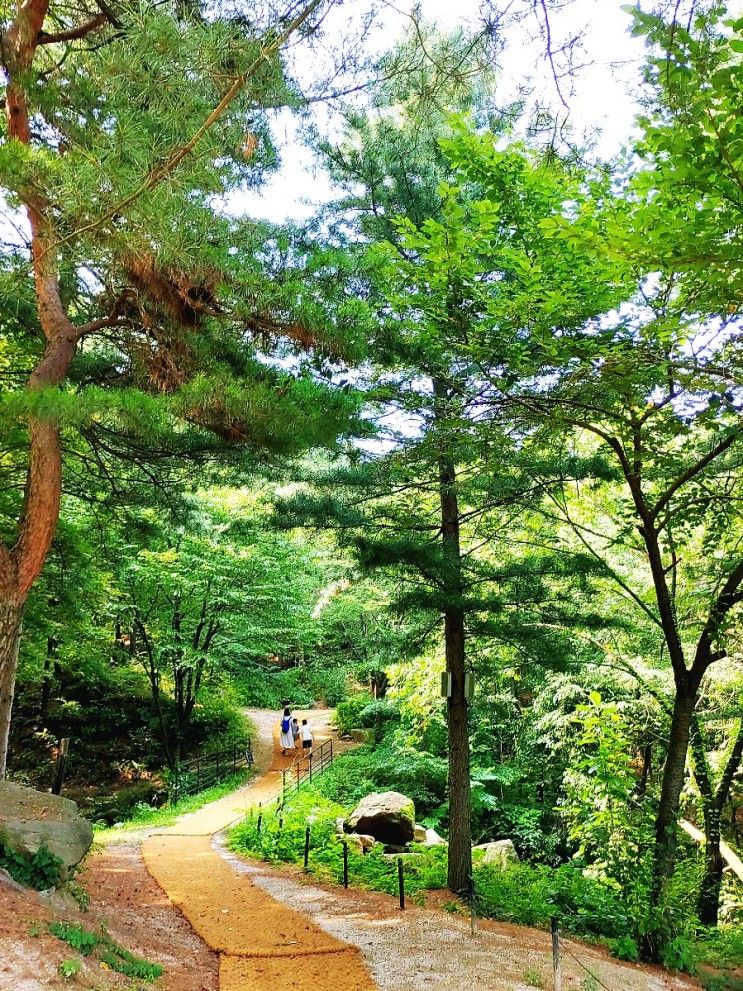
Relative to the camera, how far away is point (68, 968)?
12.5 ft

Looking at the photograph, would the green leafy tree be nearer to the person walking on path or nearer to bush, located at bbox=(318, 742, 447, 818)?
bush, located at bbox=(318, 742, 447, 818)

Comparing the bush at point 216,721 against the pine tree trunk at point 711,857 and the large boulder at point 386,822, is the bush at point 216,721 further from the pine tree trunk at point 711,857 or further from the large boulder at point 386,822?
the pine tree trunk at point 711,857

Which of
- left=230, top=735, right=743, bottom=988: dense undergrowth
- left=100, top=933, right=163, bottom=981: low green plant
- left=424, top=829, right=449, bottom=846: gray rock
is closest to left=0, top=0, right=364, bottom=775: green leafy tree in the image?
left=100, top=933, right=163, bottom=981: low green plant

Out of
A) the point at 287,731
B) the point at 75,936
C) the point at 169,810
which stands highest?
the point at 287,731

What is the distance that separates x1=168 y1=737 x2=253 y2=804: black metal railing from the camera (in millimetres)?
15422

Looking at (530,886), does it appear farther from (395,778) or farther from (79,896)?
(395,778)

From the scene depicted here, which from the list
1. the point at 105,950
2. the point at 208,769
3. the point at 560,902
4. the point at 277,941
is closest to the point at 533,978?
the point at 277,941

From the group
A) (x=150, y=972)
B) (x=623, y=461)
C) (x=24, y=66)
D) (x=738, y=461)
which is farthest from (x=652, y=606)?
(x=24, y=66)

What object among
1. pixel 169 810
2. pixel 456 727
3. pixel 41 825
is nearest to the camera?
pixel 41 825

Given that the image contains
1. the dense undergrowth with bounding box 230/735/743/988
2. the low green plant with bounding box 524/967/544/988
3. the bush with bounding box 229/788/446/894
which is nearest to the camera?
the low green plant with bounding box 524/967/544/988

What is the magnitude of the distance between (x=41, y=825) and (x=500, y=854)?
25.4 ft

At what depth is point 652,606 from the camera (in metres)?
9.41

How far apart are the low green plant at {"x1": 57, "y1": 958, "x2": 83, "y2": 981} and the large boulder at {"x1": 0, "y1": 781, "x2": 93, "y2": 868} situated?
4.36ft

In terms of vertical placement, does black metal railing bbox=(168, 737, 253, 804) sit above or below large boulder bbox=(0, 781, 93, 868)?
below
